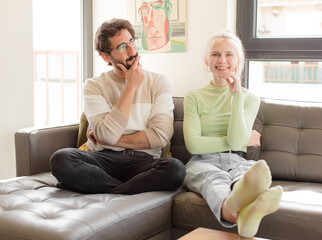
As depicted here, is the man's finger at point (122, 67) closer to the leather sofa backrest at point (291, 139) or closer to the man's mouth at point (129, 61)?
the man's mouth at point (129, 61)

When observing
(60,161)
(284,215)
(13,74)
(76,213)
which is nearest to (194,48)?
(13,74)

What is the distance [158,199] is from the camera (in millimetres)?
2121

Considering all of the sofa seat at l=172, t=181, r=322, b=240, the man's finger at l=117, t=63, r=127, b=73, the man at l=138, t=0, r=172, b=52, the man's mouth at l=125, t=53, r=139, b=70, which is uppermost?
the man at l=138, t=0, r=172, b=52

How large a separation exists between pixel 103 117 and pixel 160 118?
305 millimetres

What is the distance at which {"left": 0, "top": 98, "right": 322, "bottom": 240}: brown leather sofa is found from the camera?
180cm

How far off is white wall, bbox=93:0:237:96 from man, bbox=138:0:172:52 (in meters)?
0.07

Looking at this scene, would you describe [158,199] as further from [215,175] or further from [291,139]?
[291,139]

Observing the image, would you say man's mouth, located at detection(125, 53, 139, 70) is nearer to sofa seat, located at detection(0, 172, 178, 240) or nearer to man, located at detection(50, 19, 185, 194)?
man, located at detection(50, 19, 185, 194)

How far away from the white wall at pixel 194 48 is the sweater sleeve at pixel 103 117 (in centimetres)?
78

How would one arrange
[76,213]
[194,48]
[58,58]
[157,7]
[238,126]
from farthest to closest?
[58,58]
[157,7]
[194,48]
[238,126]
[76,213]

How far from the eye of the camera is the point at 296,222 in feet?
6.25

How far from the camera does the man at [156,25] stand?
329 centimetres

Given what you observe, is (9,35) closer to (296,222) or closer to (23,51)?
(23,51)

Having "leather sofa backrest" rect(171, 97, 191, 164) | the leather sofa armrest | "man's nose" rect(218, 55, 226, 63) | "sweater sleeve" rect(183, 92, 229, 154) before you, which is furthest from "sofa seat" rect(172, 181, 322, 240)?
the leather sofa armrest
